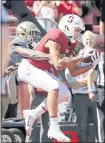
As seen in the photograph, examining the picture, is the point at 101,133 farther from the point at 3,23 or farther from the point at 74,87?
the point at 3,23

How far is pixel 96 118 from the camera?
25.3 ft

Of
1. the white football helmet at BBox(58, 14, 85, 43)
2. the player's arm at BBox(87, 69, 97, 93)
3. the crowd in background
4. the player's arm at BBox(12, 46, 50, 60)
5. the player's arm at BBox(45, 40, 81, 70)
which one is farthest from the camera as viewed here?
the crowd in background

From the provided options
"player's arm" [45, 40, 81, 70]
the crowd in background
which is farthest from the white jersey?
"player's arm" [45, 40, 81, 70]

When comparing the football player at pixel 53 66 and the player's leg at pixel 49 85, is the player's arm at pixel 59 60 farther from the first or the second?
the player's leg at pixel 49 85

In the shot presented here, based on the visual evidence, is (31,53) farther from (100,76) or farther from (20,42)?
(100,76)

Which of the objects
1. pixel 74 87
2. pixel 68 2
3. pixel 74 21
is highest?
pixel 68 2

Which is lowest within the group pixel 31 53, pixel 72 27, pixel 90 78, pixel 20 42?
pixel 90 78

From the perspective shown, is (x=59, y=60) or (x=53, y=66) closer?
(x=59, y=60)

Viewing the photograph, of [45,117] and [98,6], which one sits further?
[98,6]

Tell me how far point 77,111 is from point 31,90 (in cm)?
195

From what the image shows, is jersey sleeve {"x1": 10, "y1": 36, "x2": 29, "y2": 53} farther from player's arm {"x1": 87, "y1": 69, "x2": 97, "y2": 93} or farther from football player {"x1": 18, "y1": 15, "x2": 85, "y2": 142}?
player's arm {"x1": 87, "y1": 69, "x2": 97, "y2": 93}

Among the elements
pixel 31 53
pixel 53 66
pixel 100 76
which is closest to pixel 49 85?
pixel 53 66

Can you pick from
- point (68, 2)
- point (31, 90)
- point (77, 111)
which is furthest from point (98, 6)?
point (31, 90)

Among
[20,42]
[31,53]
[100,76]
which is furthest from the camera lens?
[100,76]
